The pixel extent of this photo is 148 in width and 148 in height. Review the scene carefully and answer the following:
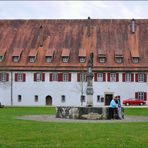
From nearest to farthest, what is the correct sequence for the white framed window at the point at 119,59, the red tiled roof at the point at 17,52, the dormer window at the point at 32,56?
the white framed window at the point at 119,59 → the dormer window at the point at 32,56 → the red tiled roof at the point at 17,52

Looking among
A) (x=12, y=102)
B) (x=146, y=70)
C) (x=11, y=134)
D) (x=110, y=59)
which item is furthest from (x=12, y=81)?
(x=11, y=134)

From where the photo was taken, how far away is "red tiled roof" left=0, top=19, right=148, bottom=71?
66.8m

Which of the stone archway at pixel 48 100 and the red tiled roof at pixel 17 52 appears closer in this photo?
the red tiled roof at pixel 17 52

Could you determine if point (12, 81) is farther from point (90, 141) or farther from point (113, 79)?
point (90, 141)

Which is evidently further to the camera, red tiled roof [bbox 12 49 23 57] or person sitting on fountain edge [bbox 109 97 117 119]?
red tiled roof [bbox 12 49 23 57]

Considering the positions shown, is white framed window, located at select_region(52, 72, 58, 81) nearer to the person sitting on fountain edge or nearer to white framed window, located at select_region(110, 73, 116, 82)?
white framed window, located at select_region(110, 73, 116, 82)

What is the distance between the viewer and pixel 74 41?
69.2 m

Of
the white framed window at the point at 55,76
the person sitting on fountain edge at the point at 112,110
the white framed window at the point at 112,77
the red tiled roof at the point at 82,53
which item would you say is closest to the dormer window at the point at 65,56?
the red tiled roof at the point at 82,53

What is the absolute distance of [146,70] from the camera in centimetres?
6569

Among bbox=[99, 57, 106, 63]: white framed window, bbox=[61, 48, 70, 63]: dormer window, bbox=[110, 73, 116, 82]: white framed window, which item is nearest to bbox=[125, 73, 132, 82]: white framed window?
bbox=[110, 73, 116, 82]: white framed window

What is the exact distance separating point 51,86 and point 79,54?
233 inches

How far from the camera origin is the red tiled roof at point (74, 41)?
66750mm

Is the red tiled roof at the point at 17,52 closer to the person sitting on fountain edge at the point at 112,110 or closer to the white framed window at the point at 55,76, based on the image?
the white framed window at the point at 55,76

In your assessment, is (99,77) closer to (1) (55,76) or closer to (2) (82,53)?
(2) (82,53)
